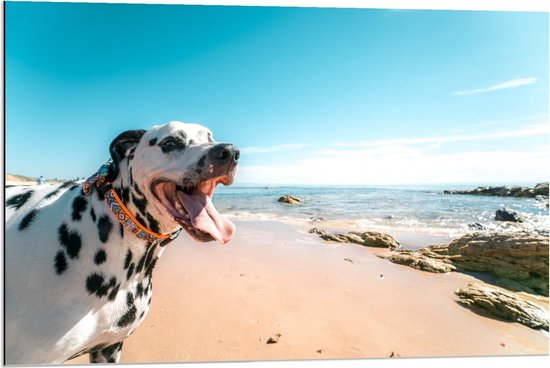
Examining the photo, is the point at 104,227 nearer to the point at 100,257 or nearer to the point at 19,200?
the point at 100,257

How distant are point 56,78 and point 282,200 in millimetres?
9490

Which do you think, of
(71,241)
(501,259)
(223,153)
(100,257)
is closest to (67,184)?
(71,241)

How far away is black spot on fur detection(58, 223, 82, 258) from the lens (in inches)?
55.4

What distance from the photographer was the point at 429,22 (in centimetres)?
300

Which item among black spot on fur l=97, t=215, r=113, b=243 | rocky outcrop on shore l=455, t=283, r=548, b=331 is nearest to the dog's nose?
black spot on fur l=97, t=215, r=113, b=243

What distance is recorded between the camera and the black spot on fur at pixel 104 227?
1424mm

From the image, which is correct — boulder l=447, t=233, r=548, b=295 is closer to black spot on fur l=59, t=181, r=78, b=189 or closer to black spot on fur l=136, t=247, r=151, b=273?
black spot on fur l=136, t=247, r=151, b=273

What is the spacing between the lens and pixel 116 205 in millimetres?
1423

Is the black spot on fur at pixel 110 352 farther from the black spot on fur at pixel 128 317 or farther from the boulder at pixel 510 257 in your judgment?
the boulder at pixel 510 257

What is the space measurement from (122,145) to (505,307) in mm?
3419

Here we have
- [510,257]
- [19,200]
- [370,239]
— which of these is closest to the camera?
[19,200]

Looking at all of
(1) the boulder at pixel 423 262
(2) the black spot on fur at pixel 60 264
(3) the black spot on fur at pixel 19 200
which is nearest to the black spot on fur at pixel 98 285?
(2) the black spot on fur at pixel 60 264

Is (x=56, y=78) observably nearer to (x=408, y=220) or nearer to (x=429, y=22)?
(x=429, y=22)

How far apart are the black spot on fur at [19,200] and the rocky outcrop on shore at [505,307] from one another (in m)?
3.64
